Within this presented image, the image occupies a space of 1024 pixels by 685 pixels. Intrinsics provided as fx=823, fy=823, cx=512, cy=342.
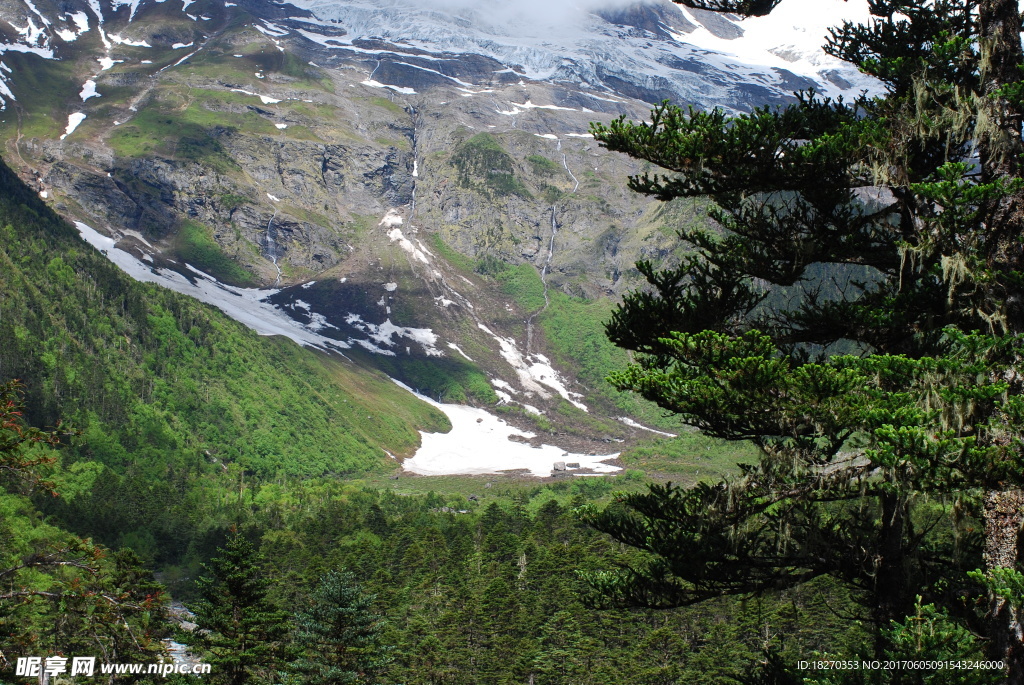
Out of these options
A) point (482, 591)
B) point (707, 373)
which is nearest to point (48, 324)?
point (482, 591)

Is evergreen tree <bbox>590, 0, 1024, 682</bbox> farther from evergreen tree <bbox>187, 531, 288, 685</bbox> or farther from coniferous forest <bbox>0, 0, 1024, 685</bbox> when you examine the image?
evergreen tree <bbox>187, 531, 288, 685</bbox>

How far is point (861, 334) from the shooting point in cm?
1206

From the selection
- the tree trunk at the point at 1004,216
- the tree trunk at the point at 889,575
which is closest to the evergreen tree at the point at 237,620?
the tree trunk at the point at 889,575

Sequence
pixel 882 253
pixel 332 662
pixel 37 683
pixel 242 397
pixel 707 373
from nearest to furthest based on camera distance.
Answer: pixel 707 373 → pixel 882 253 → pixel 37 683 → pixel 332 662 → pixel 242 397

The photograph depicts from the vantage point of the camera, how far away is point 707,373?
33.9ft

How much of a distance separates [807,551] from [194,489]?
425ft

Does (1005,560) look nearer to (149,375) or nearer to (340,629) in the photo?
(340,629)

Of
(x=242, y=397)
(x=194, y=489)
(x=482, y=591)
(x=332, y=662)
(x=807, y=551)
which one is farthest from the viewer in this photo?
(x=242, y=397)

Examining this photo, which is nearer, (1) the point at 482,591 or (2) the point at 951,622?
(2) the point at 951,622

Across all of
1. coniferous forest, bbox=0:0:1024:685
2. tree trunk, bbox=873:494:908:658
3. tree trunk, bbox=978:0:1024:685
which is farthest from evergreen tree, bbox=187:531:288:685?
tree trunk, bbox=978:0:1024:685

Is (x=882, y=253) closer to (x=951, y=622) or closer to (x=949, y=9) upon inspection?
(x=949, y=9)

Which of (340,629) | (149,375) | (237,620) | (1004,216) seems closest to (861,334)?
(1004,216)

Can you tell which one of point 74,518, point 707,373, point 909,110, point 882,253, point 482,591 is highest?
point 909,110

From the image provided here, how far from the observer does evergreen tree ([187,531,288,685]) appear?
30.5 meters
